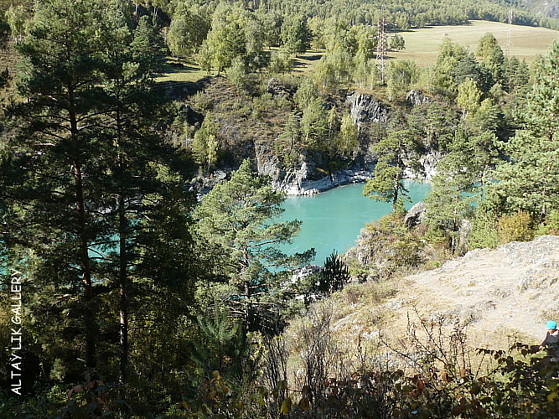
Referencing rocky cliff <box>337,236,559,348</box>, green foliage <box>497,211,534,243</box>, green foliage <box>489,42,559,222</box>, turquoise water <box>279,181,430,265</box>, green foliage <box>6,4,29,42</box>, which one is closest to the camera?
rocky cliff <box>337,236,559,348</box>

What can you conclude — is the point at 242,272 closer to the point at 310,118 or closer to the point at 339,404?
the point at 339,404

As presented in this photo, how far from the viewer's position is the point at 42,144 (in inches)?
370

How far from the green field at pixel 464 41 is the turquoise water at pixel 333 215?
51654 millimetres

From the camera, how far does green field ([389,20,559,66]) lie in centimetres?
9899

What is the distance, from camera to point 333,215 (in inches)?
1799

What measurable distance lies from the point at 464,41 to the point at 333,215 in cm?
10283

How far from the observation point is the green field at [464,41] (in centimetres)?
9899

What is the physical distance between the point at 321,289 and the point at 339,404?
19381 mm

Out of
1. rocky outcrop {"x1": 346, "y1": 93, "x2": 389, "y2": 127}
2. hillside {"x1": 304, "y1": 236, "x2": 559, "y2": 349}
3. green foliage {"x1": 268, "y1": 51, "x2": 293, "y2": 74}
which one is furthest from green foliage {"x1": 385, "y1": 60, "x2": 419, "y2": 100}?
hillside {"x1": 304, "y1": 236, "x2": 559, "y2": 349}

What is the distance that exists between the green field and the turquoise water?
51.7 meters

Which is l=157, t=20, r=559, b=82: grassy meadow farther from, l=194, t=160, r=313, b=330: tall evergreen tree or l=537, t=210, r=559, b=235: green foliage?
l=537, t=210, r=559, b=235: green foliage

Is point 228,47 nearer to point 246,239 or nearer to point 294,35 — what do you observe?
point 294,35

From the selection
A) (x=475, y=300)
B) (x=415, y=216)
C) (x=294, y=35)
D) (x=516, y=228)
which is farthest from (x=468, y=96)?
(x=475, y=300)

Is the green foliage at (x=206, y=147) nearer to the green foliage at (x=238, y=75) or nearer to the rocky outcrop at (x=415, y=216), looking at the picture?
the green foliage at (x=238, y=75)
